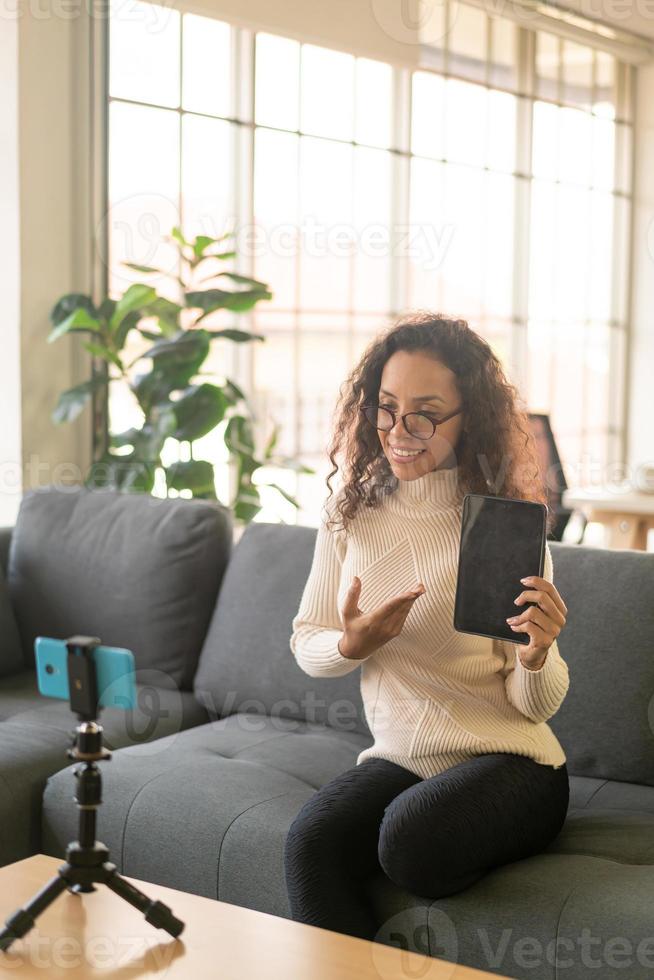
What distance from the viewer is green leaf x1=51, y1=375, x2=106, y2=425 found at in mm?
3730

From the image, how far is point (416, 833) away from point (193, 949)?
1.32 feet

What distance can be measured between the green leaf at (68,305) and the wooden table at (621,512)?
1.69 meters

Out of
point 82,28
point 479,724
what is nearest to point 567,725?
point 479,724

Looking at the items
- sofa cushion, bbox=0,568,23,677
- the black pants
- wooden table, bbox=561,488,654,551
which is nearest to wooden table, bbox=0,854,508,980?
the black pants

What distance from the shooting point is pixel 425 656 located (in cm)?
192

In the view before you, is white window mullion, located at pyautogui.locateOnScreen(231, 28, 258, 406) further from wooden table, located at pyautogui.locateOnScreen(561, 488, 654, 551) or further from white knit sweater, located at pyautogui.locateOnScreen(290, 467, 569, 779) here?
white knit sweater, located at pyautogui.locateOnScreen(290, 467, 569, 779)

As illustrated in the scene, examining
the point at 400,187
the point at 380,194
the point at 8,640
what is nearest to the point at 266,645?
the point at 8,640

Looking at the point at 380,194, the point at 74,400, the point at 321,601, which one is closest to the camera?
the point at 321,601

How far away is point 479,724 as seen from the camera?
6.14 ft

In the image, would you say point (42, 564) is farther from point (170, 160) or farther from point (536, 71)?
point (536, 71)

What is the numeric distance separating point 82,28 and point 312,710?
254cm

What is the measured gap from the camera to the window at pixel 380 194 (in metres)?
4.48

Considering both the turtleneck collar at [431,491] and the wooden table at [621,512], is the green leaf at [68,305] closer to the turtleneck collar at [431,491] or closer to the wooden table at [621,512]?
the wooden table at [621,512]

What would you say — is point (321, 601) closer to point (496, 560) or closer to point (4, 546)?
point (496, 560)
